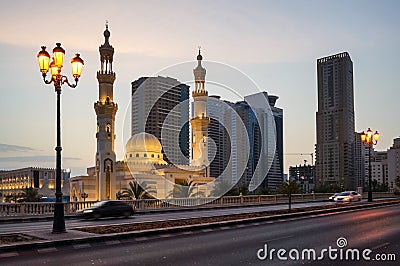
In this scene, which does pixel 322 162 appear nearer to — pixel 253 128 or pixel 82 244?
pixel 253 128

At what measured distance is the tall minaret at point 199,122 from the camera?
96.4 meters

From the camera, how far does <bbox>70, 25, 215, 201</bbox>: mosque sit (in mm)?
87375

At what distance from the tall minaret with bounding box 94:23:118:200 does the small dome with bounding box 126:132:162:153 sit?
18.7ft

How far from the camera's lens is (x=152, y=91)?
121 m

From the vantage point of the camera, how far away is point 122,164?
299ft

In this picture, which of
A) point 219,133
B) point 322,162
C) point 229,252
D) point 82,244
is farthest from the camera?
point 322,162

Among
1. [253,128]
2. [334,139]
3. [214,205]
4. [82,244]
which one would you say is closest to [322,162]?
[334,139]

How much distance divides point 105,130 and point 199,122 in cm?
1843

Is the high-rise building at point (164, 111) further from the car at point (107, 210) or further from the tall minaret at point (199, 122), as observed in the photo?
the car at point (107, 210)

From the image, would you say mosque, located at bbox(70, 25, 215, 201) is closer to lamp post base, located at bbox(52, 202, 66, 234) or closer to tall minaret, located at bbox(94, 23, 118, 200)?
tall minaret, located at bbox(94, 23, 118, 200)

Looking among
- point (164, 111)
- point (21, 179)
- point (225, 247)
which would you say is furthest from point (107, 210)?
point (21, 179)

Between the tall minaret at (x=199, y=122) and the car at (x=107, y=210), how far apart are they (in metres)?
65.7

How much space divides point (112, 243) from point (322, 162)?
610 ft

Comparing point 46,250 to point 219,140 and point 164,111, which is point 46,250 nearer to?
point 164,111
